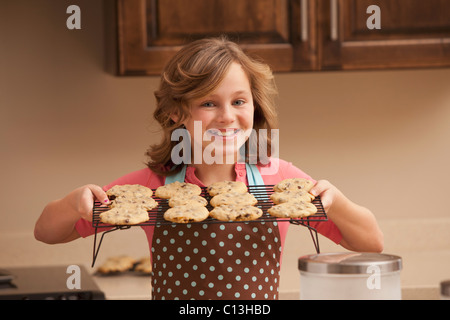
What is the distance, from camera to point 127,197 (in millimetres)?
1189

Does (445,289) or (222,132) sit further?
(222,132)

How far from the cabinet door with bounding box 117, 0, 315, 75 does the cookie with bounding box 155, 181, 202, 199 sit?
0.71 m

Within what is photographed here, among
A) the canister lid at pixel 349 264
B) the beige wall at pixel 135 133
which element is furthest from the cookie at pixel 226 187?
Answer: the beige wall at pixel 135 133

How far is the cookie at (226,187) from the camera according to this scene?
1.24 meters

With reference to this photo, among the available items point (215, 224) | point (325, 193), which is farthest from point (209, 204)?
point (325, 193)

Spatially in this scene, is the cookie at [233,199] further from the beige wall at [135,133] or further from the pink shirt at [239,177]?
the beige wall at [135,133]

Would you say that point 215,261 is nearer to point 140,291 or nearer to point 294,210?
point 294,210

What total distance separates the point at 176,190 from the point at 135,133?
41.2 inches

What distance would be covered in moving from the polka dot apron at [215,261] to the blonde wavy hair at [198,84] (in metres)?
0.21

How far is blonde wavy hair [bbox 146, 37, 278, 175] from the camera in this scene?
1.23 metres

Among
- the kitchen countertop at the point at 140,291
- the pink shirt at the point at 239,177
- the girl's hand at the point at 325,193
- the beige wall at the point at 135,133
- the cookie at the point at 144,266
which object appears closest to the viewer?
the girl's hand at the point at 325,193

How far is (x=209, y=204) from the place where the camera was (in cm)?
130

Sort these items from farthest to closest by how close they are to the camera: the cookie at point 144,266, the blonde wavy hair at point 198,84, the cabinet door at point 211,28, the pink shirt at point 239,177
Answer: the cookie at point 144,266, the cabinet door at point 211,28, the pink shirt at point 239,177, the blonde wavy hair at point 198,84

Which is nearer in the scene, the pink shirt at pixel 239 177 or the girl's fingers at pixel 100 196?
the girl's fingers at pixel 100 196
